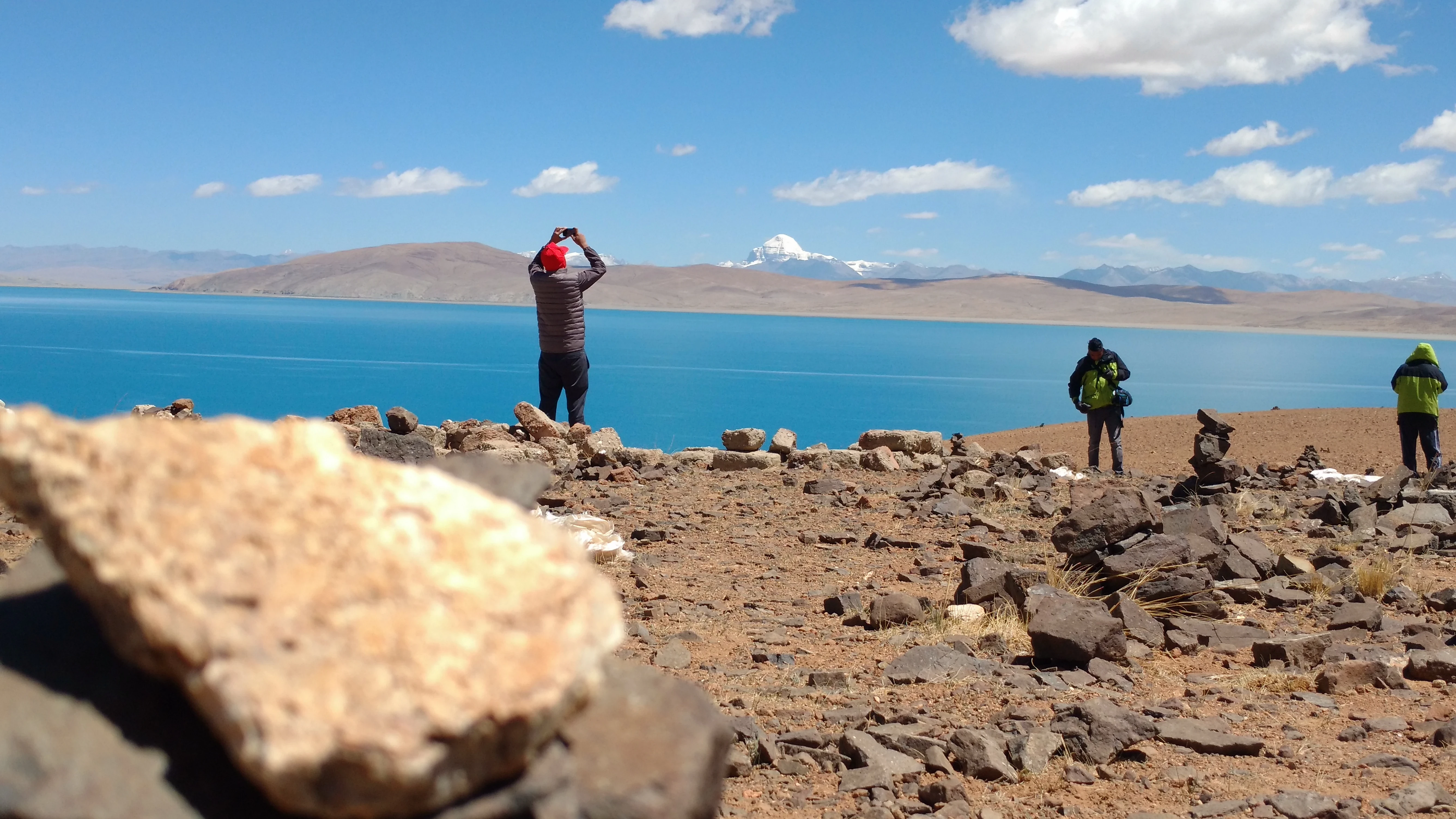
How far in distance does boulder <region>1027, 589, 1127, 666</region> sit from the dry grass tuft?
9.38 feet

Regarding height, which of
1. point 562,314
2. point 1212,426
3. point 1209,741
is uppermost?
point 562,314

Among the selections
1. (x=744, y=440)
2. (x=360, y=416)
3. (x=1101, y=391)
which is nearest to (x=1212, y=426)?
(x=1101, y=391)

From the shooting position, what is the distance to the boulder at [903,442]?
15914 millimetres

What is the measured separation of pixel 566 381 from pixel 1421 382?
36.7ft

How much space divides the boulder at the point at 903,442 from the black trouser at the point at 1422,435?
6197 millimetres

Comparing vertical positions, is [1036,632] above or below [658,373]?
below

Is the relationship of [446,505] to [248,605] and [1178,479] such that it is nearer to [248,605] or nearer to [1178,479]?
[248,605]

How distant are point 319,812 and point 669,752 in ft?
2.35

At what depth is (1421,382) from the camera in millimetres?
14383

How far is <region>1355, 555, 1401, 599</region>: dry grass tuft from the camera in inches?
302

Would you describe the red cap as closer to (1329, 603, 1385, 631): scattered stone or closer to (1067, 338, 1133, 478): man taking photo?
(1067, 338, 1133, 478): man taking photo

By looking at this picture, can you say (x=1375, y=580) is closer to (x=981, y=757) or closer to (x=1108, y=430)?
(x=981, y=757)

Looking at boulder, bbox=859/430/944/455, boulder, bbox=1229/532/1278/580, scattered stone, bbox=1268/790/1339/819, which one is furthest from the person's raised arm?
scattered stone, bbox=1268/790/1339/819

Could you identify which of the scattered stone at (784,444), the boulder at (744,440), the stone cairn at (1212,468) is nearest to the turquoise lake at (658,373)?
the boulder at (744,440)
